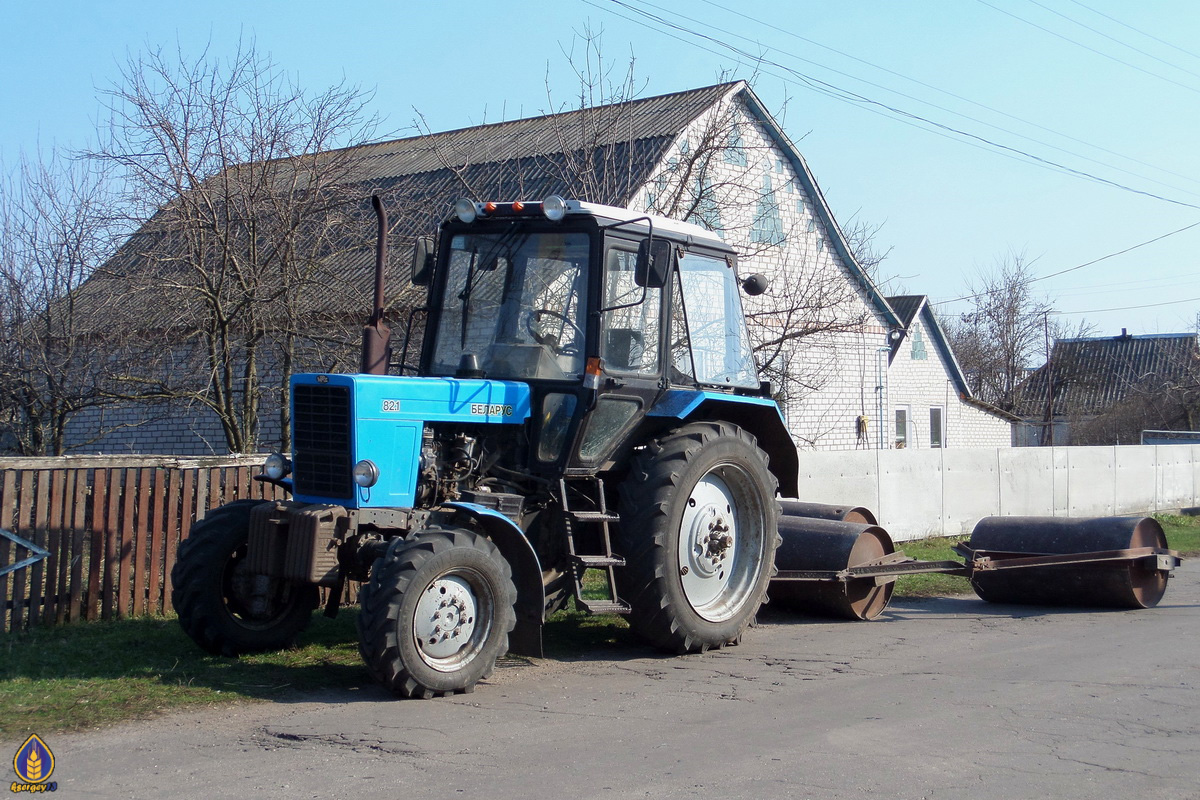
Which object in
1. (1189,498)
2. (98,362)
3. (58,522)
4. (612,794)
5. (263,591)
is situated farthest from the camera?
(1189,498)

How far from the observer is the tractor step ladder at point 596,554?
6637 millimetres

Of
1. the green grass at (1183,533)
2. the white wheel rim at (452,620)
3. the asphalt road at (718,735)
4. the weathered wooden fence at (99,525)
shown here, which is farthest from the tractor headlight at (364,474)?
the green grass at (1183,533)

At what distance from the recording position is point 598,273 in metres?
6.91

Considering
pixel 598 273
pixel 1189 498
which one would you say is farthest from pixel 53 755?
pixel 1189 498

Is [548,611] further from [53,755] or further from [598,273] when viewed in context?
[53,755]

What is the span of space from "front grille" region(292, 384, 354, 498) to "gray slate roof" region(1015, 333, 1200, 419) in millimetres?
37135

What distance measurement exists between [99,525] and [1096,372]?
4268 cm

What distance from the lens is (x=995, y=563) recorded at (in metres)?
9.44

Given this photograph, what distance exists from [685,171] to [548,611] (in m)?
8.54

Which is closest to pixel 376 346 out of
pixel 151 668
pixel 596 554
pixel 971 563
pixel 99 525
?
pixel 596 554

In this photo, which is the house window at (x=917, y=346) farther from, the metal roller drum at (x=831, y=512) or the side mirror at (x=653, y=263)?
the side mirror at (x=653, y=263)

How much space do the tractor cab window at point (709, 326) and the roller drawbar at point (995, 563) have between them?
1583 mm

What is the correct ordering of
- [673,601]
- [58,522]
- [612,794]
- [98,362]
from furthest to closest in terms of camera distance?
[98,362], [58,522], [673,601], [612,794]

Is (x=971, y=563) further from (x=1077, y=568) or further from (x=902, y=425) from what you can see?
(x=902, y=425)
